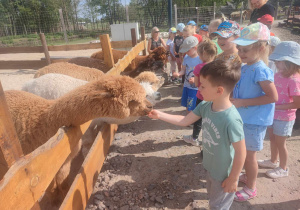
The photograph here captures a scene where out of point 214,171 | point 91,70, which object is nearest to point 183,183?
point 214,171

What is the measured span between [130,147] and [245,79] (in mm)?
2215

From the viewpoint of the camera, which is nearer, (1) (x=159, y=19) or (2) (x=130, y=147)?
(2) (x=130, y=147)

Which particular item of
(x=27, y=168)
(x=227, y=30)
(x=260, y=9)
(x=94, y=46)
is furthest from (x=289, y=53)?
(x=94, y=46)

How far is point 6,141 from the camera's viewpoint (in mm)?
910

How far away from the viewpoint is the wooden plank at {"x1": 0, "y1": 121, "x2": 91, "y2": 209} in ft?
2.87

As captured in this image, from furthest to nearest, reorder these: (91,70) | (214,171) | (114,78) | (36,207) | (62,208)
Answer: (91,70)
(114,78)
(214,171)
(62,208)
(36,207)

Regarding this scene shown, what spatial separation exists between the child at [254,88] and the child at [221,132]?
0.47 metres

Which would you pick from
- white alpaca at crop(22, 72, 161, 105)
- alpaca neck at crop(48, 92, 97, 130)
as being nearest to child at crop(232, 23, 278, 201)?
alpaca neck at crop(48, 92, 97, 130)

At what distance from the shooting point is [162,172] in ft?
9.32

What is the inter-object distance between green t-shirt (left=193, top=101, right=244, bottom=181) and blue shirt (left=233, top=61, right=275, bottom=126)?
51cm

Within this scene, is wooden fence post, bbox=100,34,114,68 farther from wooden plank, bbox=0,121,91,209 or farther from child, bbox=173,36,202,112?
wooden plank, bbox=0,121,91,209

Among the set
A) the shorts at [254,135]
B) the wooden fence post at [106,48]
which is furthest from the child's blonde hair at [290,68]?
the wooden fence post at [106,48]

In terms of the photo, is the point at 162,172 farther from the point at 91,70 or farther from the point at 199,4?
the point at 199,4

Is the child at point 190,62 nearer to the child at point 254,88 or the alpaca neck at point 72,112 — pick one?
the child at point 254,88
